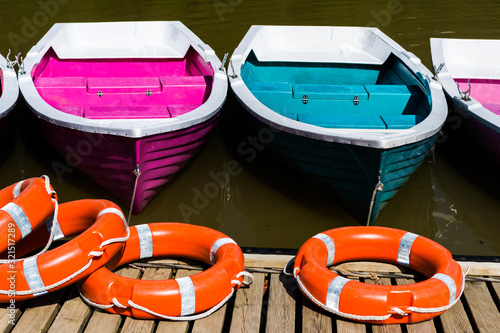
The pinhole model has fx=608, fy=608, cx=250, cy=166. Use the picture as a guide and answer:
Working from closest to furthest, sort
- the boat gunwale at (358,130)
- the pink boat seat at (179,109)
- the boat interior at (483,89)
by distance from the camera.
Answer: the boat gunwale at (358,130), the pink boat seat at (179,109), the boat interior at (483,89)

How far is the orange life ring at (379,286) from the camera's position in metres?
3.26

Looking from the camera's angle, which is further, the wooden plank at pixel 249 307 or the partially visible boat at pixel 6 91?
the partially visible boat at pixel 6 91

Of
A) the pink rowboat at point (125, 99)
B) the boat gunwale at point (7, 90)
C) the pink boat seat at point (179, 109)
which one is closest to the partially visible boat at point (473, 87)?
the pink rowboat at point (125, 99)

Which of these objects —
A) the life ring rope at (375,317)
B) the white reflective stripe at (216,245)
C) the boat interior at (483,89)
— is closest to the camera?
the life ring rope at (375,317)

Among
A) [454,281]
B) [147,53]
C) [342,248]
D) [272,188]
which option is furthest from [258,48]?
[454,281]

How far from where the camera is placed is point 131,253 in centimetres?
380

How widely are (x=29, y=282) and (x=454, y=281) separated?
233cm

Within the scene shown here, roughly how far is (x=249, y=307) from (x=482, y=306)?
135cm

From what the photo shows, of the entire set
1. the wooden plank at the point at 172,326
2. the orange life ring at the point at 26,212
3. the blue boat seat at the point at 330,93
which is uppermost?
the orange life ring at the point at 26,212

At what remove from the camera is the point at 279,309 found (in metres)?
3.49

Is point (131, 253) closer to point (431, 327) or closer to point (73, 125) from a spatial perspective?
point (73, 125)

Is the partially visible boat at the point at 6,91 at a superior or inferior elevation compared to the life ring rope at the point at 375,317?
inferior

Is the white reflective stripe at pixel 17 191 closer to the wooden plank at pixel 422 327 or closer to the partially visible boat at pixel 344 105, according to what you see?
the partially visible boat at pixel 344 105

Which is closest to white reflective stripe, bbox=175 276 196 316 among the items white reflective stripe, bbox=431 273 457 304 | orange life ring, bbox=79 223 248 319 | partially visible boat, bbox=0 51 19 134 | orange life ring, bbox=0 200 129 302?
orange life ring, bbox=79 223 248 319
